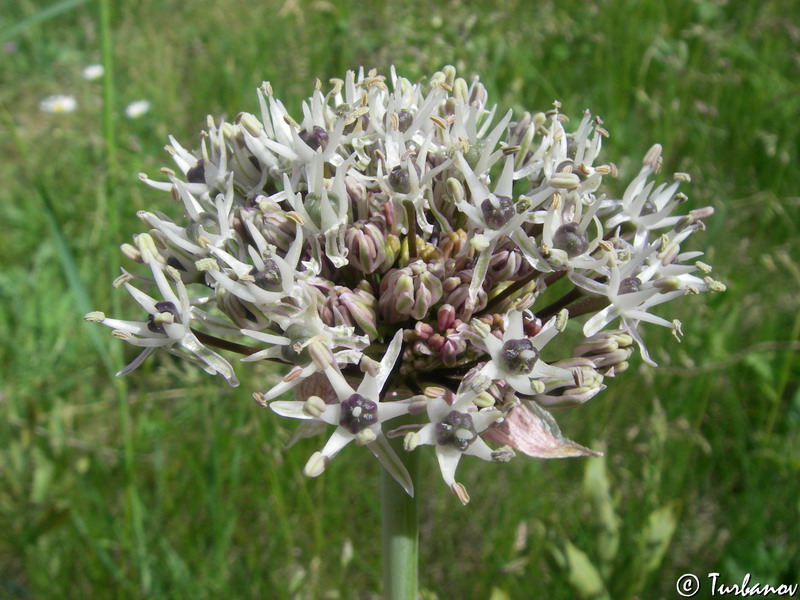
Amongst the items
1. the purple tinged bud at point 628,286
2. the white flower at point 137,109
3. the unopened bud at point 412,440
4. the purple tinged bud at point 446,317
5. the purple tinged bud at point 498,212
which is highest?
the white flower at point 137,109

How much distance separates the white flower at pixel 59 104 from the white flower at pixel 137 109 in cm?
79

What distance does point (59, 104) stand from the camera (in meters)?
5.61

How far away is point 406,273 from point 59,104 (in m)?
5.13

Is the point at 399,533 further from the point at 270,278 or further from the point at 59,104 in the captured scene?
the point at 59,104

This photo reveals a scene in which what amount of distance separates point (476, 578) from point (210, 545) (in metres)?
0.93

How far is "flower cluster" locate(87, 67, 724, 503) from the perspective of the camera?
4.50ft

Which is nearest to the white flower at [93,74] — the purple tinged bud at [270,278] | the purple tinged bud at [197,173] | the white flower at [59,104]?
the white flower at [59,104]

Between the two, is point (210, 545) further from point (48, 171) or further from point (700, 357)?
point (48, 171)

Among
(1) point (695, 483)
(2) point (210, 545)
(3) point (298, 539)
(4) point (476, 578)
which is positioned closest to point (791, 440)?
(1) point (695, 483)

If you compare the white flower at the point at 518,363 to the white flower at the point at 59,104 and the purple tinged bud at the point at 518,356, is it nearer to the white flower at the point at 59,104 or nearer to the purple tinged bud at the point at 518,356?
the purple tinged bud at the point at 518,356

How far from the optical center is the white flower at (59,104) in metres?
5.58

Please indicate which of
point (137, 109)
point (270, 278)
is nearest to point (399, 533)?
point (270, 278)

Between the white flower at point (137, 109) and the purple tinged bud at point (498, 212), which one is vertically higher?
the white flower at point (137, 109)

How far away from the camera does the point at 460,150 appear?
5.07 feet
